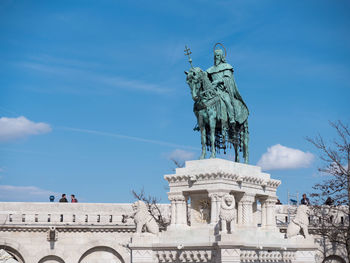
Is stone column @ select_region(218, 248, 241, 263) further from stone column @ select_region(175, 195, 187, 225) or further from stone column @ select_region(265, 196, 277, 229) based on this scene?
stone column @ select_region(265, 196, 277, 229)

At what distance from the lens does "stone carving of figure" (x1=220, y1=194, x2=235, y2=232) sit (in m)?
14.5

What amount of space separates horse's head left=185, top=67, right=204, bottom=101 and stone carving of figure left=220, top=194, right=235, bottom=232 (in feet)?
9.82

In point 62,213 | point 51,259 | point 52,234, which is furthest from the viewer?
point 51,259

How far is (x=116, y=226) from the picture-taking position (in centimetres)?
2803

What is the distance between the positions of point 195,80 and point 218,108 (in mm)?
924

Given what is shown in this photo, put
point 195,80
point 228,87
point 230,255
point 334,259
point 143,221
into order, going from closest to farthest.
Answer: point 230,255 < point 195,80 < point 143,221 < point 228,87 < point 334,259

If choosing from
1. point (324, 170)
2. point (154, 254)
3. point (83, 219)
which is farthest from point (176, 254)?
point (83, 219)

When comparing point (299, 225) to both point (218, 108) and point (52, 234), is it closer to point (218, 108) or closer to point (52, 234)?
point (218, 108)

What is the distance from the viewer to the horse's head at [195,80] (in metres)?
16.3

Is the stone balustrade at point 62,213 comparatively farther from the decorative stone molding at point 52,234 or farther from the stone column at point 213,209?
the stone column at point 213,209

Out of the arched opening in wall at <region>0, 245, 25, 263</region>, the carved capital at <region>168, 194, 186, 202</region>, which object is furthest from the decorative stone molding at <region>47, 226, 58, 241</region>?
the carved capital at <region>168, 194, 186, 202</region>

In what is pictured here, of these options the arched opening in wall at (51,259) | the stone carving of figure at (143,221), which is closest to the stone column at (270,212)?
the stone carving of figure at (143,221)

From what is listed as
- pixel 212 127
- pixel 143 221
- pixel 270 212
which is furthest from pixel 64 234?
pixel 212 127

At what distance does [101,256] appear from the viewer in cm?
2848
